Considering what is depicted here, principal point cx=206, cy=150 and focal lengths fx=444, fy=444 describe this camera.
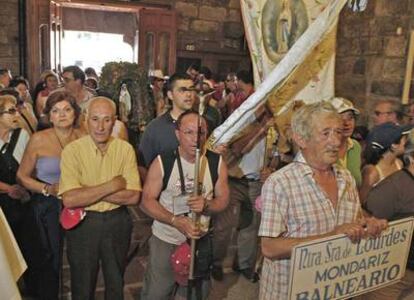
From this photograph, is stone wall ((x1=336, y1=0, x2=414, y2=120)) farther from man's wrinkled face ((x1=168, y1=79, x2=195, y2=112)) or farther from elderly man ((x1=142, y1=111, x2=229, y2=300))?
elderly man ((x1=142, y1=111, x2=229, y2=300))

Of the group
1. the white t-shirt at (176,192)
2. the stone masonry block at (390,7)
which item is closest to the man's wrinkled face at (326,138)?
the white t-shirt at (176,192)

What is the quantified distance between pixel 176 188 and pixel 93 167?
487mm

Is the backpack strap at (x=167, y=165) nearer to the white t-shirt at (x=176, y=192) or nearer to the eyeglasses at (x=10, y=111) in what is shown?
the white t-shirt at (x=176, y=192)

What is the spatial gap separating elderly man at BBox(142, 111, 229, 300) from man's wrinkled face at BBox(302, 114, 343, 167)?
2.15ft

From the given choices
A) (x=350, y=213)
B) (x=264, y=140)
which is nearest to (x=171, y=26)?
(x=264, y=140)

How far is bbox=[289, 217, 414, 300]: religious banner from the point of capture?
1794 mm

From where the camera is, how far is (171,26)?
9062 millimetres

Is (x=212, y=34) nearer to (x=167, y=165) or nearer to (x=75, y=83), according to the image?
(x=75, y=83)

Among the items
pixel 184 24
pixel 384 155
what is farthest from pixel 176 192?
pixel 184 24

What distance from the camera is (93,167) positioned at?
2.50m

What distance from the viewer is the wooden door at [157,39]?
895 centimetres

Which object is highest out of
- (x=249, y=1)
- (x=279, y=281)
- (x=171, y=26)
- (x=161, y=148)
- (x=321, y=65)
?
(x=171, y=26)

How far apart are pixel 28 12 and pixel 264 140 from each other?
6.35m

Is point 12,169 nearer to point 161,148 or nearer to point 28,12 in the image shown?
point 161,148
